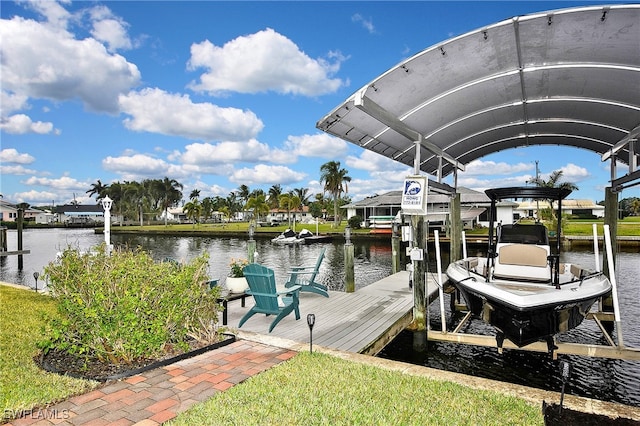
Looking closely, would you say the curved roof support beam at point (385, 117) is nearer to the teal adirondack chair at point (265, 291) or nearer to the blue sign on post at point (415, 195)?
the blue sign on post at point (415, 195)

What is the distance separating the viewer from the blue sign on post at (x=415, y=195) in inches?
235

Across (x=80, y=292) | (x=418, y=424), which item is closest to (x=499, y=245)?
(x=418, y=424)

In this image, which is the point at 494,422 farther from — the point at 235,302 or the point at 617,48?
the point at 235,302

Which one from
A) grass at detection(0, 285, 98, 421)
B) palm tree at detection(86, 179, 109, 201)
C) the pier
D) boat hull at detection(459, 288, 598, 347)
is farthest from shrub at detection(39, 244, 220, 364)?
palm tree at detection(86, 179, 109, 201)

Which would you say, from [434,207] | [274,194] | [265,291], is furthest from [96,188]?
[265,291]

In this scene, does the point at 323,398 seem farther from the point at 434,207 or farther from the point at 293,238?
the point at 434,207

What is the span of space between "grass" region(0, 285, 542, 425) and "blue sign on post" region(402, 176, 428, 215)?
282 cm

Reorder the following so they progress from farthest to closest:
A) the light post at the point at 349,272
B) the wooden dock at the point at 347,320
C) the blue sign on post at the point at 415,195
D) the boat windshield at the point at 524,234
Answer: the light post at the point at 349,272 → the boat windshield at the point at 524,234 → the blue sign on post at the point at 415,195 → the wooden dock at the point at 347,320

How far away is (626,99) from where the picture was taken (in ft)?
19.0

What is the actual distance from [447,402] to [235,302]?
5.39m

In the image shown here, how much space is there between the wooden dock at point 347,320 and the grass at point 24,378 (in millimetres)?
2425

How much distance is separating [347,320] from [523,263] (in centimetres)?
293

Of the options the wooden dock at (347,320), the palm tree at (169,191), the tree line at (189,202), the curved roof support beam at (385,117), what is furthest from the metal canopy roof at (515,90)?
the palm tree at (169,191)

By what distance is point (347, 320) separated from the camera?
6.46 m
